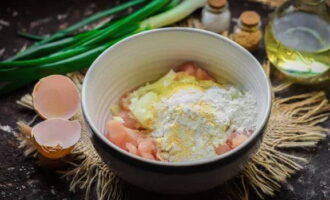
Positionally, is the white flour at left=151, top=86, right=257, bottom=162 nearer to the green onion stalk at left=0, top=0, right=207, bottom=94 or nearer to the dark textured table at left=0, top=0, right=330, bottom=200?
the dark textured table at left=0, top=0, right=330, bottom=200

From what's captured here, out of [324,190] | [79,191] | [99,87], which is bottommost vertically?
[324,190]

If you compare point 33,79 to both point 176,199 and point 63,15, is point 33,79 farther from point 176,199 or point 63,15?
point 176,199

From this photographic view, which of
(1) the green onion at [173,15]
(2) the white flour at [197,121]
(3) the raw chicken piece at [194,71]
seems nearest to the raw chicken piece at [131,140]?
(2) the white flour at [197,121]

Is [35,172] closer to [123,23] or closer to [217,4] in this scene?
[123,23]

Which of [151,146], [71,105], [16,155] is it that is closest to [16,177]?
[16,155]

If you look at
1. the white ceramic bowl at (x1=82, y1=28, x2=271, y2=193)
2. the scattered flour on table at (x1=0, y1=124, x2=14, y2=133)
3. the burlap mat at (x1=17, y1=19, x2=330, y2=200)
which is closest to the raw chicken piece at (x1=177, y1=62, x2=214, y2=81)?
the white ceramic bowl at (x1=82, y1=28, x2=271, y2=193)

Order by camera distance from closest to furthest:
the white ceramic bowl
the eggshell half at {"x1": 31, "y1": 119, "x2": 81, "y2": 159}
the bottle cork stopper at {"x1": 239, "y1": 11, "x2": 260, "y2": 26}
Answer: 1. the white ceramic bowl
2. the eggshell half at {"x1": 31, "y1": 119, "x2": 81, "y2": 159}
3. the bottle cork stopper at {"x1": 239, "y1": 11, "x2": 260, "y2": 26}
